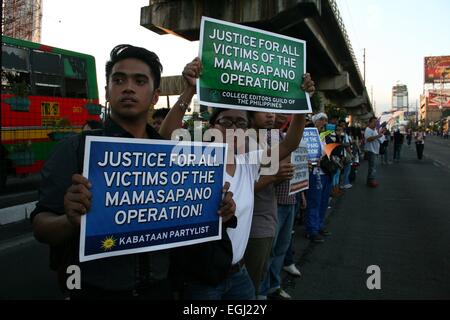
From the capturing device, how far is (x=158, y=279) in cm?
165

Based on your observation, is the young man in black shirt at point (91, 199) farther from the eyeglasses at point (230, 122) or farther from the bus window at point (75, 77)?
the bus window at point (75, 77)

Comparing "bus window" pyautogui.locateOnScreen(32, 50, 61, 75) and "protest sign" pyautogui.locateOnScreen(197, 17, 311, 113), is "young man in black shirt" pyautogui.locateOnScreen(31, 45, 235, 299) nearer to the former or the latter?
"protest sign" pyautogui.locateOnScreen(197, 17, 311, 113)

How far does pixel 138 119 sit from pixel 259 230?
1293mm

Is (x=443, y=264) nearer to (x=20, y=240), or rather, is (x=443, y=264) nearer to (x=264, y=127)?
(x=264, y=127)

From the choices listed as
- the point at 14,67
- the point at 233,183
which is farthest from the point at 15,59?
the point at 233,183

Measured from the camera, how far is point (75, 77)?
10.4 m

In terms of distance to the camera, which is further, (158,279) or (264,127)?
(264,127)

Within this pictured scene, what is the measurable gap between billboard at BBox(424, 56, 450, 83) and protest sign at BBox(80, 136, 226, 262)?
116 meters

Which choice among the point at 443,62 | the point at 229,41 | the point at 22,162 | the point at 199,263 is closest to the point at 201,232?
the point at 199,263

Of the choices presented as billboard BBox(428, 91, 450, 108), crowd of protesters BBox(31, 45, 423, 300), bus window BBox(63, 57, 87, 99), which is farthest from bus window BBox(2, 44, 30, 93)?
billboard BBox(428, 91, 450, 108)

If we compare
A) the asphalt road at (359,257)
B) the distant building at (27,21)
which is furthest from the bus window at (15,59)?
the distant building at (27,21)

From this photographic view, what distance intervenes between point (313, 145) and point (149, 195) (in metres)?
4.04

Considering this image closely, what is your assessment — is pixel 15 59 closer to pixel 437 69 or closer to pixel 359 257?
pixel 359 257
